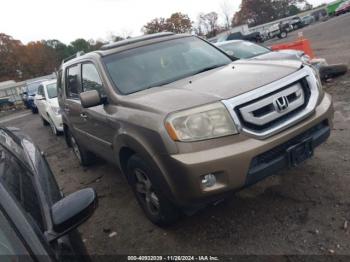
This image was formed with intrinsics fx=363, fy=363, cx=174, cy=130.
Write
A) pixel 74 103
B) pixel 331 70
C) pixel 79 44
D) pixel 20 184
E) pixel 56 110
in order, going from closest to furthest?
1. pixel 20 184
2. pixel 74 103
3. pixel 331 70
4. pixel 56 110
5. pixel 79 44

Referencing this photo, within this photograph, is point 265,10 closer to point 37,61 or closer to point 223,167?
point 37,61

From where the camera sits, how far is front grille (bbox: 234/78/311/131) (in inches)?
119

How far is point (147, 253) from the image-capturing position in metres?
3.35

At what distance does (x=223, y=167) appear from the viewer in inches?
113

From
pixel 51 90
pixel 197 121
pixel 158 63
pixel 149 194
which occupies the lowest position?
pixel 149 194

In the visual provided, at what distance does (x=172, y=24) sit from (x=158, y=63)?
74952mm

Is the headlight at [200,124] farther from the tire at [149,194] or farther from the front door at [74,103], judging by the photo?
the front door at [74,103]

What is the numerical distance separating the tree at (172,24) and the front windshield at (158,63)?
7285cm

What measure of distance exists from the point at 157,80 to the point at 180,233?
5.41ft

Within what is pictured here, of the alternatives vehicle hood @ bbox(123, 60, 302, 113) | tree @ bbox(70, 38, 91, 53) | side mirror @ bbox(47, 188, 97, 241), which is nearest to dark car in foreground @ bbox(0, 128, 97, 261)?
side mirror @ bbox(47, 188, 97, 241)

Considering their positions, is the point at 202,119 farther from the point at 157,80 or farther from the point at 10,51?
the point at 10,51

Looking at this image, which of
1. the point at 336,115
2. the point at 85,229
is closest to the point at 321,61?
the point at 336,115

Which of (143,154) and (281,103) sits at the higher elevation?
(281,103)

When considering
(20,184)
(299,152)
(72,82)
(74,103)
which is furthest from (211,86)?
(72,82)
